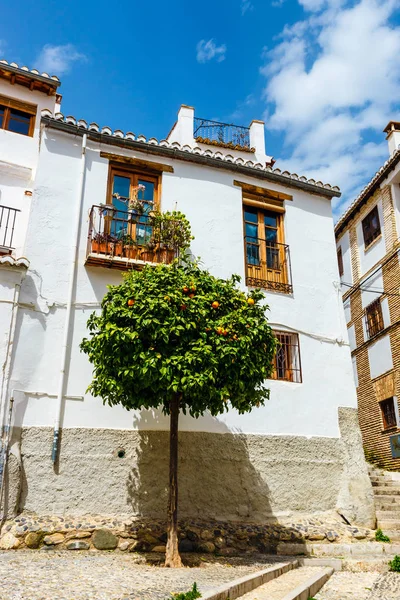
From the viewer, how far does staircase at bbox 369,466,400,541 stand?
30.8 ft

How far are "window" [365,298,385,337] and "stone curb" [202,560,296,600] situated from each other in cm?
963

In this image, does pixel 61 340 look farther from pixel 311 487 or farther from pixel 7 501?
pixel 311 487

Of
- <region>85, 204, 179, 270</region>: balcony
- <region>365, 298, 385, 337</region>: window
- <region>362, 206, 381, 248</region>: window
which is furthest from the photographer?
<region>362, 206, 381, 248</region>: window

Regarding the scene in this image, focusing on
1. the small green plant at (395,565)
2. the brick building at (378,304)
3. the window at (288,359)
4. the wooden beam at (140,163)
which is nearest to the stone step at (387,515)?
the small green plant at (395,565)

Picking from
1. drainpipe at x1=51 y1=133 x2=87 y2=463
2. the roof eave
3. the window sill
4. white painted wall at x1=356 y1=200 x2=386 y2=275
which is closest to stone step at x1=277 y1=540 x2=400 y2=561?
drainpipe at x1=51 y1=133 x2=87 y2=463

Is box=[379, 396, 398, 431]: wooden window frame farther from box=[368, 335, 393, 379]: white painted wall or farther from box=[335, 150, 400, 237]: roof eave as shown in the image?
box=[335, 150, 400, 237]: roof eave

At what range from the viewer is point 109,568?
622 cm

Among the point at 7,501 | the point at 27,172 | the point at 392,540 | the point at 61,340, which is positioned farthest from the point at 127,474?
the point at 27,172

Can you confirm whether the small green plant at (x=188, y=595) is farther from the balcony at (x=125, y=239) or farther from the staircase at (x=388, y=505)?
the balcony at (x=125, y=239)

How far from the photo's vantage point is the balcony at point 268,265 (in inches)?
431

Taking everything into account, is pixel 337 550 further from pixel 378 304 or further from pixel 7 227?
pixel 378 304

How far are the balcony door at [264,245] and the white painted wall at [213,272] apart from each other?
248mm

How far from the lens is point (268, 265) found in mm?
11258

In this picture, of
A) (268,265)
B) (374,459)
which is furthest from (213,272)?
(374,459)
